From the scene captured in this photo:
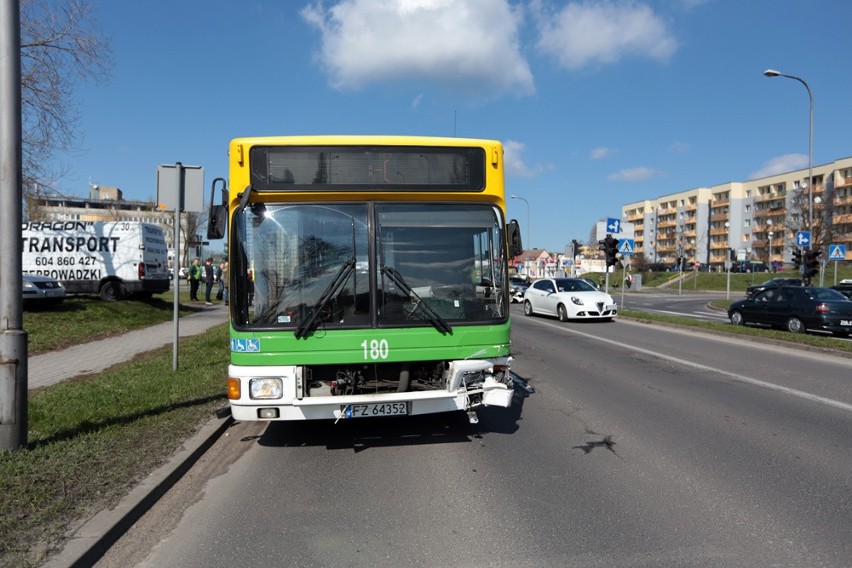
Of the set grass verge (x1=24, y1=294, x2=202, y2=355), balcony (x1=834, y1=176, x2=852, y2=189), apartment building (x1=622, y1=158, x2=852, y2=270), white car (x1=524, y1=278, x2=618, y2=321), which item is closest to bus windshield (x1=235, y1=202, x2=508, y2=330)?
grass verge (x1=24, y1=294, x2=202, y2=355)

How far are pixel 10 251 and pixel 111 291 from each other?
1606 centimetres

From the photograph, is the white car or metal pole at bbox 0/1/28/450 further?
the white car

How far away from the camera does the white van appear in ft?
63.8

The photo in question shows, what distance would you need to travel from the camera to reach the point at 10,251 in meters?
5.05

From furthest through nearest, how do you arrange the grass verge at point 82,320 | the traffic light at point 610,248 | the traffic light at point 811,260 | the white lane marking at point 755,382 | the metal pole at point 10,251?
the traffic light at point 811,260 < the traffic light at point 610,248 < the grass verge at point 82,320 < the white lane marking at point 755,382 < the metal pole at point 10,251

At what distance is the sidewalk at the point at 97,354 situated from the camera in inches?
389

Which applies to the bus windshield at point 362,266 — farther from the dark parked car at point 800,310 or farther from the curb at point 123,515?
the dark parked car at point 800,310

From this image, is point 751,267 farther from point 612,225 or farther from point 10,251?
point 10,251

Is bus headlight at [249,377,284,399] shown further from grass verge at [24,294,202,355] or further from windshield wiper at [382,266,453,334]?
grass verge at [24,294,202,355]

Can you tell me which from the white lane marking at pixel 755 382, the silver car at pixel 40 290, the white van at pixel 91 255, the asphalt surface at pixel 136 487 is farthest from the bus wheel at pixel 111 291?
the white lane marking at pixel 755 382

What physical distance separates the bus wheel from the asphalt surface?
16.7 feet

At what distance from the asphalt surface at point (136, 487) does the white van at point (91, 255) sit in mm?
5109

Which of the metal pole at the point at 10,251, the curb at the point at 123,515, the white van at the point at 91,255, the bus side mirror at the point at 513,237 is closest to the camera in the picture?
the curb at the point at 123,515

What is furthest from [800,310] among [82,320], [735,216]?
[735,216]
